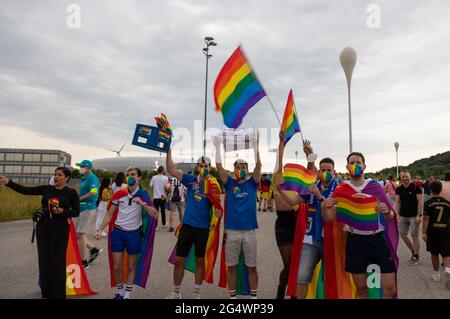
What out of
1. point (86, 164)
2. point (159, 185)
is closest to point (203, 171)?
point (86, 164)

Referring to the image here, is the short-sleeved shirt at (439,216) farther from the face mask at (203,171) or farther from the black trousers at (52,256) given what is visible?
the black trousers at (52,256)

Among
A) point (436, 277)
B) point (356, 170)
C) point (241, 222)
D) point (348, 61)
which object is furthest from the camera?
point (348, 61)

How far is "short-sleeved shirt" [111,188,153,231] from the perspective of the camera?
4922 millimetres

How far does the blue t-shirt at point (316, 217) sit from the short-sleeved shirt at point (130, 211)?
7.35ft

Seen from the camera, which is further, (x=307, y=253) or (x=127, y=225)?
(x=127, y=225)

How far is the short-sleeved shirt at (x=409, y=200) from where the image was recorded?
7423 millimetres

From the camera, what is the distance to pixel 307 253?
4.27m

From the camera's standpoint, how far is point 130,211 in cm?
499

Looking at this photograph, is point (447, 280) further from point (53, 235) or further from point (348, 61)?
point (348, 61)

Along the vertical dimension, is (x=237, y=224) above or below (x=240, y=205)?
below

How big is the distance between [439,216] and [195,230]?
4.21 metres
